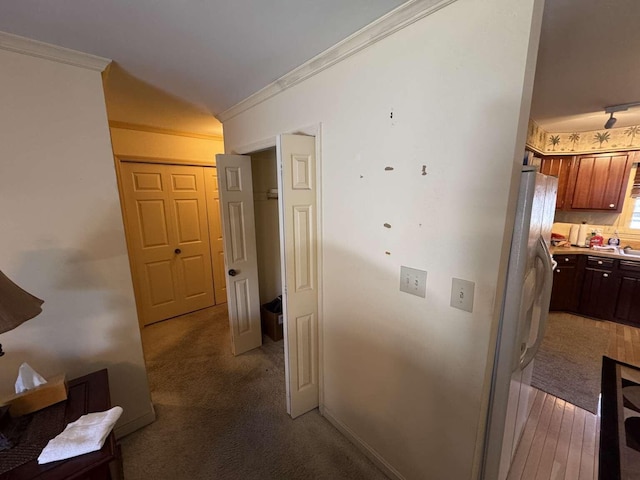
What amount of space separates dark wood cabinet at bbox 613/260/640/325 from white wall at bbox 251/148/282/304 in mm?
4168

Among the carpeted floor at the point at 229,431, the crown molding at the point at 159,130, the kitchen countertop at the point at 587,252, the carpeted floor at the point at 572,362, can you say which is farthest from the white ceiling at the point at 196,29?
the kitchen countertop at the point at 587,252

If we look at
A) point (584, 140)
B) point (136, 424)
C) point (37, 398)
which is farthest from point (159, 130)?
point (584, 140)

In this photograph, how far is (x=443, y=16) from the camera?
102 cm

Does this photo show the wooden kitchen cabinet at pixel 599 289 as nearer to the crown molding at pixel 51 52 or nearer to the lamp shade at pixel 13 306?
the lamp shade at pixel 13 306

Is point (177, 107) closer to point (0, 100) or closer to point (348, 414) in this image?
point (0, 100)

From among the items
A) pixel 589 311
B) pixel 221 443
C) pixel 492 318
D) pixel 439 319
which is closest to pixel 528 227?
pixel 492 318

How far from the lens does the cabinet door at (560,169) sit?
11.7ft

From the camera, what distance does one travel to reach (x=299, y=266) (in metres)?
1.77

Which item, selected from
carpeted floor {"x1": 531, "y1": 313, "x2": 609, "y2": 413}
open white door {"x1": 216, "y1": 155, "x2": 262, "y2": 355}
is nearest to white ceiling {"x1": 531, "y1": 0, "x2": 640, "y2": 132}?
open white door {"x1": 216, "y1": 155, "x2": 262, "y2": 355}

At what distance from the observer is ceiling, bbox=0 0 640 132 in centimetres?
110

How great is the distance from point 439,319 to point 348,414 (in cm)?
107

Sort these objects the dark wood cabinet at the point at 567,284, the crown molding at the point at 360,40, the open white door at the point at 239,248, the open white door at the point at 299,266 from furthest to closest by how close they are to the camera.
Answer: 1. the dark wood cabinet at the point at 567,284
2. the open white door at the point at 239,248
3. the open white door at the point at 299,266
4. the crown molding at the point at 360,40

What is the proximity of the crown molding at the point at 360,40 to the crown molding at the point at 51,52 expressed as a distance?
38.9 inches

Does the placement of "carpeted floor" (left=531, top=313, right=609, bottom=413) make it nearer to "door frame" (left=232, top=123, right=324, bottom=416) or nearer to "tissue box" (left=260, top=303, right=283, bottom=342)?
"door frame" (left=232, top=123, right=324, bottom=416)
